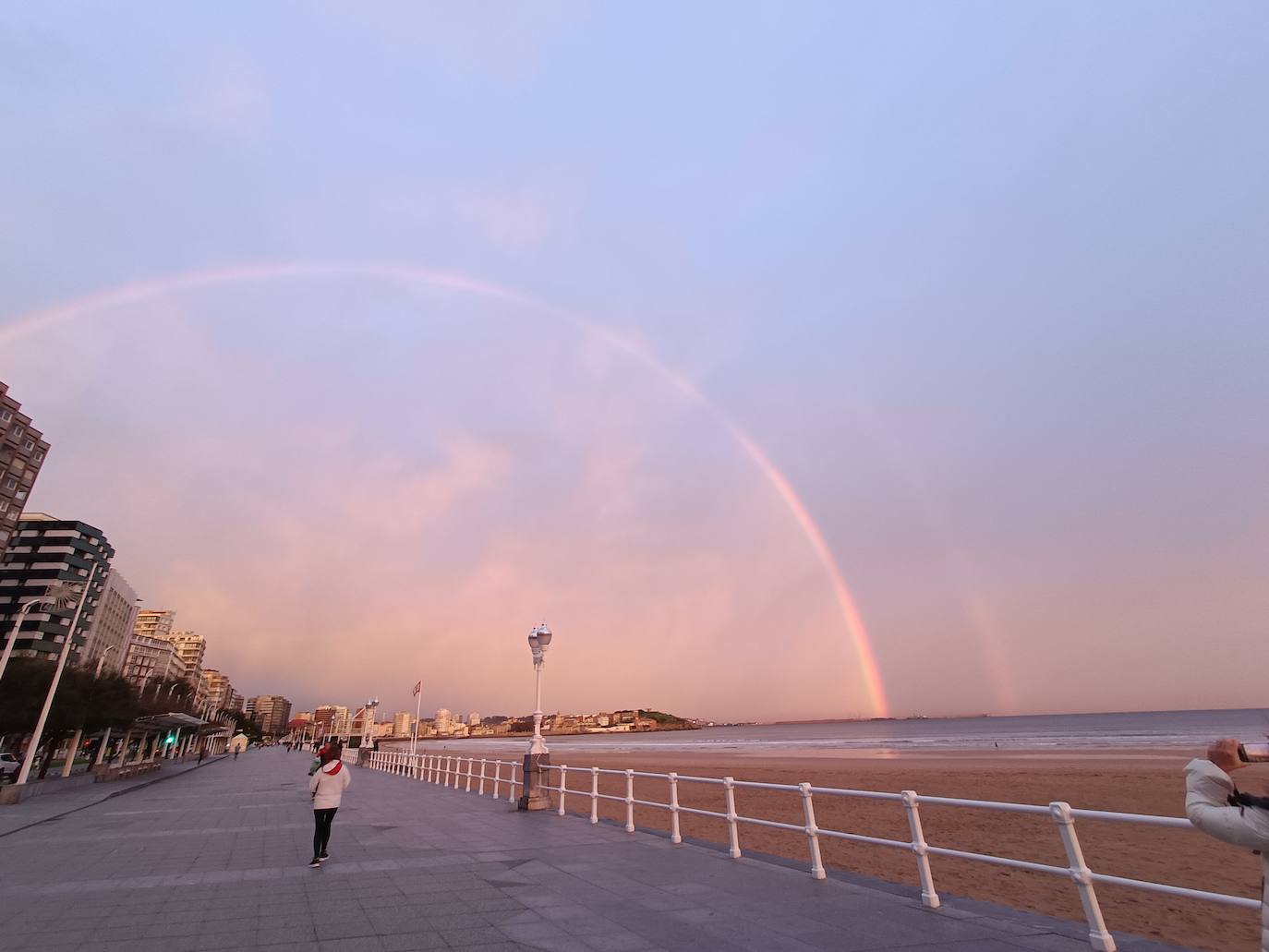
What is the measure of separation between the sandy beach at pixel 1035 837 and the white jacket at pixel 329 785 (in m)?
7.45

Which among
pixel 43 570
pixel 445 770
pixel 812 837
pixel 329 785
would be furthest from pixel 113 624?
pixel 812 837

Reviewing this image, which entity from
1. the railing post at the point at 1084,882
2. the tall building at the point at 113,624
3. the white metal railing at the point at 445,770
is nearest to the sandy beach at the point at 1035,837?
the railing post at the point at 1084,882

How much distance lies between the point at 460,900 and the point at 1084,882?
554 cm

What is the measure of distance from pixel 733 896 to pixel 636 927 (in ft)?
4.87

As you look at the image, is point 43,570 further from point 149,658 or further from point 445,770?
point 445,770

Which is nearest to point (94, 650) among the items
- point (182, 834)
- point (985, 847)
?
point (182, 834)

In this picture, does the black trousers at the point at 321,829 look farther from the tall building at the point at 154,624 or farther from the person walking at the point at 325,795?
the tall building at the point at 154,624

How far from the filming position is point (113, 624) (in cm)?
11844

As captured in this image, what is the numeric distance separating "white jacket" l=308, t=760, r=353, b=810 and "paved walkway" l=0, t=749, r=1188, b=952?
79 cm

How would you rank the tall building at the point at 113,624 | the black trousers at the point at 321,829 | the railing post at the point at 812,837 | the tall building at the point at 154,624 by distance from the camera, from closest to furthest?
the railing post at the point at 812,837, the black trousers at the point at 321,829, the tall building at the point at 113,624, the tall building at the point at 154,624

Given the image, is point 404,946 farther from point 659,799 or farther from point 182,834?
point 659,799

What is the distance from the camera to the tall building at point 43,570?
275ft

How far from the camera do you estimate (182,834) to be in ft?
41.9

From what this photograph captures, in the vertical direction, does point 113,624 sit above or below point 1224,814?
above
